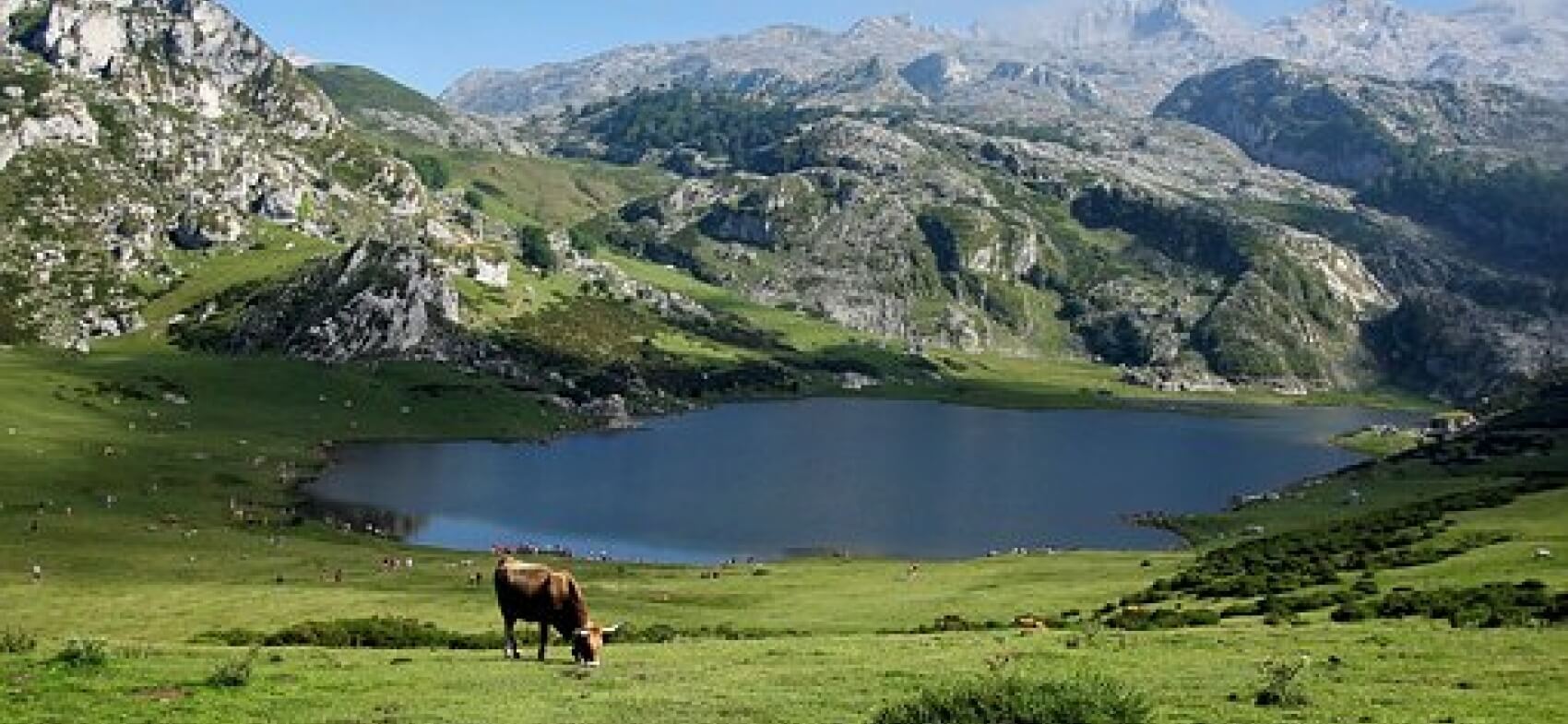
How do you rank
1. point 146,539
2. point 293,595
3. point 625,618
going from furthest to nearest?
1. point 146,539
2. point 293,595
3. point 625,618

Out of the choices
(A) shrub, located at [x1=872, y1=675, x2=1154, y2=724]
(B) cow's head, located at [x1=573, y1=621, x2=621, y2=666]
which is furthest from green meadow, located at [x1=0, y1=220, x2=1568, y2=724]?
(A) shrub, located at [x1=872, y1=675, x2=1154, y2=724]

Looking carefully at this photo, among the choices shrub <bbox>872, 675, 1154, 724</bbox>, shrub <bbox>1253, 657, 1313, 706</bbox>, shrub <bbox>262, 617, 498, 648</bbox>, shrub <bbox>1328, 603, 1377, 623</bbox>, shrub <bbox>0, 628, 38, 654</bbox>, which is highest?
shrub <bbox>872, 675, 1154, 724</bbox>

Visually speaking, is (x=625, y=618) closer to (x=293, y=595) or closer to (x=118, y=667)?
(x=293, y=595)

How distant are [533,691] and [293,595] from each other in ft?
159

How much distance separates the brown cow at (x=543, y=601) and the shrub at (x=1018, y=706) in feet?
57.3

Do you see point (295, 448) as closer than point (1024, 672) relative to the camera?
No

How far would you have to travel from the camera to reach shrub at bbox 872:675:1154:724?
2153 centimetres

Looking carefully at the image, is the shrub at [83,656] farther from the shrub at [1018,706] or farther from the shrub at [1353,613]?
the shrub at [1353,613]

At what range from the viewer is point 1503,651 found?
35.0 m

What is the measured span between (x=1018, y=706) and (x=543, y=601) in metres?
20.3

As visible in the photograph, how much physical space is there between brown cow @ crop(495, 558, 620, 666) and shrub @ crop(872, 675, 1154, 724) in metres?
17.5

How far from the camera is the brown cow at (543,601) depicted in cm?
3838

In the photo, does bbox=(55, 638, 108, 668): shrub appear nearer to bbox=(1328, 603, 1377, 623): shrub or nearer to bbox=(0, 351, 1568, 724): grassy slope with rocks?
bbox=(0, 351, 1568, 724): grassy slope with rocks

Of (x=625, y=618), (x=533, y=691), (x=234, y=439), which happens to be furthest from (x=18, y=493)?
(x=533, y=691)
